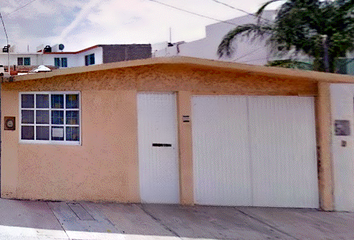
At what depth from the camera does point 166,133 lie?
18.6 feet

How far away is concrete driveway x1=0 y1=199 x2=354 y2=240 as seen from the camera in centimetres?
423

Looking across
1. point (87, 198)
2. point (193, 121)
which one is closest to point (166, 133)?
point (193, 121)

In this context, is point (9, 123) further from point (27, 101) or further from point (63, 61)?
point (63, 61)

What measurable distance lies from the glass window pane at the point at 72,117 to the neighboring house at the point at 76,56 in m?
15.1

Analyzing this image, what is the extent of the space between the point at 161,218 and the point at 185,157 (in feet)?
4.24

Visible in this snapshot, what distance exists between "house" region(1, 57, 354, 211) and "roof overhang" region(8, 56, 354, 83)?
81 millimetres

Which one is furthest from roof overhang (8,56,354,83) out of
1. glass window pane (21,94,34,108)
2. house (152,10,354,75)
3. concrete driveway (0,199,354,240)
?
house (152,10,354,75)

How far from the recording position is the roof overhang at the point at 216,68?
17.2ft

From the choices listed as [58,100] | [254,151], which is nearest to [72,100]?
[58,100]

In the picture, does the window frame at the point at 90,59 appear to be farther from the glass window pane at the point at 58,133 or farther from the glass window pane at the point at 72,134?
the glass window pane at the point at 72,134

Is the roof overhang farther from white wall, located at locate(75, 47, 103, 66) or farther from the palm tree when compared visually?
white wall, located at locate(75, 47, 103, 66)

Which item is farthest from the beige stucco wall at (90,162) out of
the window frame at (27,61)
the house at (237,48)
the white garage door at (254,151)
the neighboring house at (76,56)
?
the window frame at (27,61)

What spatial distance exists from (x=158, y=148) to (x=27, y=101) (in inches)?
116

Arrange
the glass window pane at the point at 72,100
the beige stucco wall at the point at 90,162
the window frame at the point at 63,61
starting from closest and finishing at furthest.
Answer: the beige stucco wall at the point at 90,162
the glass window pane at the point at 72,100
the window frame at the point at 63,61
